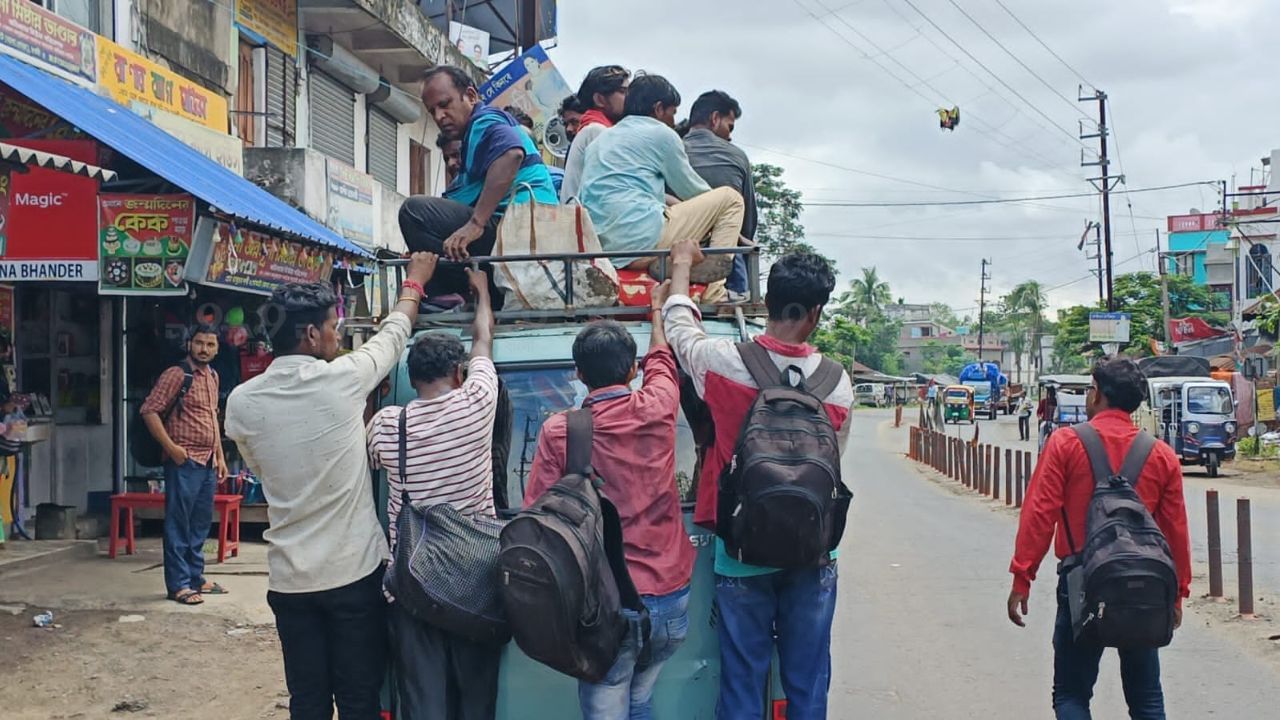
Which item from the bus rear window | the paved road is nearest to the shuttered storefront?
the paved road

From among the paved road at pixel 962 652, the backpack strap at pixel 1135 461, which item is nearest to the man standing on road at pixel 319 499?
the backpack strap at pixel 1135 461

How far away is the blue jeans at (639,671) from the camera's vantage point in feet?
11.8

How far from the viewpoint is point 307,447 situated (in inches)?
147

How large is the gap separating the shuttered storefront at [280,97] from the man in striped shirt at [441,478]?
480 inches

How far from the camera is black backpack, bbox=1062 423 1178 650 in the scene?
3.99 m

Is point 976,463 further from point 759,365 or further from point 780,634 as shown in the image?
point 759,365

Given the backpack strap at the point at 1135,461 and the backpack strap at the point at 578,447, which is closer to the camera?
the backpack strap at the point at 578,447

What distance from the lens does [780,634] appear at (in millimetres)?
3834

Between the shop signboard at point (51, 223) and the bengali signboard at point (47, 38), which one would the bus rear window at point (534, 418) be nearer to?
the shop signboard at point (51, 223)

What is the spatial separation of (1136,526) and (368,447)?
2587 mm

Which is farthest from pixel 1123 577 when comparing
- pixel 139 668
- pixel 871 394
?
pixel 871 394

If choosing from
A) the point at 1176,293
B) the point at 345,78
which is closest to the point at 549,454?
the point at 345,78

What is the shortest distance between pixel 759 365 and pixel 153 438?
5.52 meters

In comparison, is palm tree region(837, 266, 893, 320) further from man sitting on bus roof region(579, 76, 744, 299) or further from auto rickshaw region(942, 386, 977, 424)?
man sitting on bus roof region(579, 76, 744, 299)
